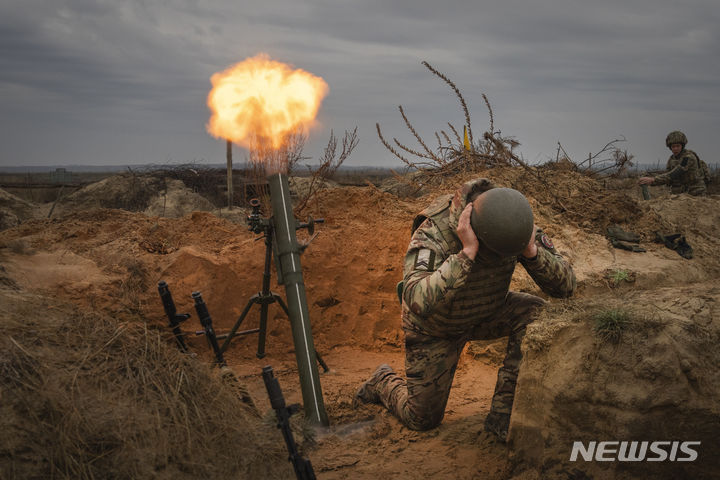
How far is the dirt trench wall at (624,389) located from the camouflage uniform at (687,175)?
836 cm

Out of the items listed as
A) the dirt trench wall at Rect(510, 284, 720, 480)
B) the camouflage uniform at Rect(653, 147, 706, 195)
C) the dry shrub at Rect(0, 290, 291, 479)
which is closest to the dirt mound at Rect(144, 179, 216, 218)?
the camouflage uniform at Rect(653, 147, 706, 195)

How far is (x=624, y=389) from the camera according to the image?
2.96 metres

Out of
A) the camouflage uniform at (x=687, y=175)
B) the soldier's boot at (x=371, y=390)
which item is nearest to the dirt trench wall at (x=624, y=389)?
the soldier's boot at (x=371, y=390)

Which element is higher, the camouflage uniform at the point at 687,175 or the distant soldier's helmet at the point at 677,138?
the distant soldier's helmet at the point at 677,138

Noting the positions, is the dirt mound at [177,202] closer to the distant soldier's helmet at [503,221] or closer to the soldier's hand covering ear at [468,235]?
the soldier's hand covering ear at [468,235]

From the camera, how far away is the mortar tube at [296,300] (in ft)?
14.1

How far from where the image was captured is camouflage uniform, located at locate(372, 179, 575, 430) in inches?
149

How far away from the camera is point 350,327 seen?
6.74 meters

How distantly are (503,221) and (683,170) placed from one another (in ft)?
29.4

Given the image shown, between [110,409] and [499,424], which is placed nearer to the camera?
[110,409]

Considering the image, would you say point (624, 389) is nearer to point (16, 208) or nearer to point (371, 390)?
point (371, 390)

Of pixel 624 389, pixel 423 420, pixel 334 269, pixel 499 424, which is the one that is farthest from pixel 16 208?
pixel 624 389

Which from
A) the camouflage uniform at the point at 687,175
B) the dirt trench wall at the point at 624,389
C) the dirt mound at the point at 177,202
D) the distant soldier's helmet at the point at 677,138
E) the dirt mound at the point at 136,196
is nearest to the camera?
the dirt trench wall at the point at 624,389

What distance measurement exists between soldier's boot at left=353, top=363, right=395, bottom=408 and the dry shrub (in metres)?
1.72
